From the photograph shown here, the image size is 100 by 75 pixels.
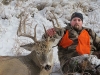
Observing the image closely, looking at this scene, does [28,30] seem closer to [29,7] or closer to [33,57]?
[29,7]

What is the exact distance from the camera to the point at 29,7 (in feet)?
34.5

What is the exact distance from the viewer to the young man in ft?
21.7

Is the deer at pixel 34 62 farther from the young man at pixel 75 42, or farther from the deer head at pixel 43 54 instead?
the young man at pixel 75 42

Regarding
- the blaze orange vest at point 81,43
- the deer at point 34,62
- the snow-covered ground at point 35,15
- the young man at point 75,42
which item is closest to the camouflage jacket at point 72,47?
the young man at point 75,42

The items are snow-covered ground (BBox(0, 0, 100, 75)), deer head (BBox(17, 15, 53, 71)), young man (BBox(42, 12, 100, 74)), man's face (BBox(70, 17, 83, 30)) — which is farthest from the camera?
snow-covered ground (BBox(0, 0, 100, 75))

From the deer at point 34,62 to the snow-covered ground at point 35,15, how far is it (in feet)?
4.59

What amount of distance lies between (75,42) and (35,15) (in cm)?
359

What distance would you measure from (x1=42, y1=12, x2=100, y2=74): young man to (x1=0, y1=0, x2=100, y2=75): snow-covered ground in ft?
2.09

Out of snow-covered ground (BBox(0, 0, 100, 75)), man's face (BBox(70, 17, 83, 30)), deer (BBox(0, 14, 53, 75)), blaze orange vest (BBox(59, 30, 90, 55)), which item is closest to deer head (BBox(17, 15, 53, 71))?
deer (BBox(0, 14, 53, 75))

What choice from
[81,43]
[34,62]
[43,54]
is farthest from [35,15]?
[43,54]

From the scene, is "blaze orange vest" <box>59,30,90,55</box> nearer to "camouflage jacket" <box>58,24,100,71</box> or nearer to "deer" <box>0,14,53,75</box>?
"camouflage jacket" <box>58,24,100,71</box>

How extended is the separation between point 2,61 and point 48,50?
1.06 m

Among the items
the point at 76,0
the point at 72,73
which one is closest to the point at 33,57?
the point at 72,73

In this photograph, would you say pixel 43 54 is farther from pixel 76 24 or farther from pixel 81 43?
pixel 76 24
